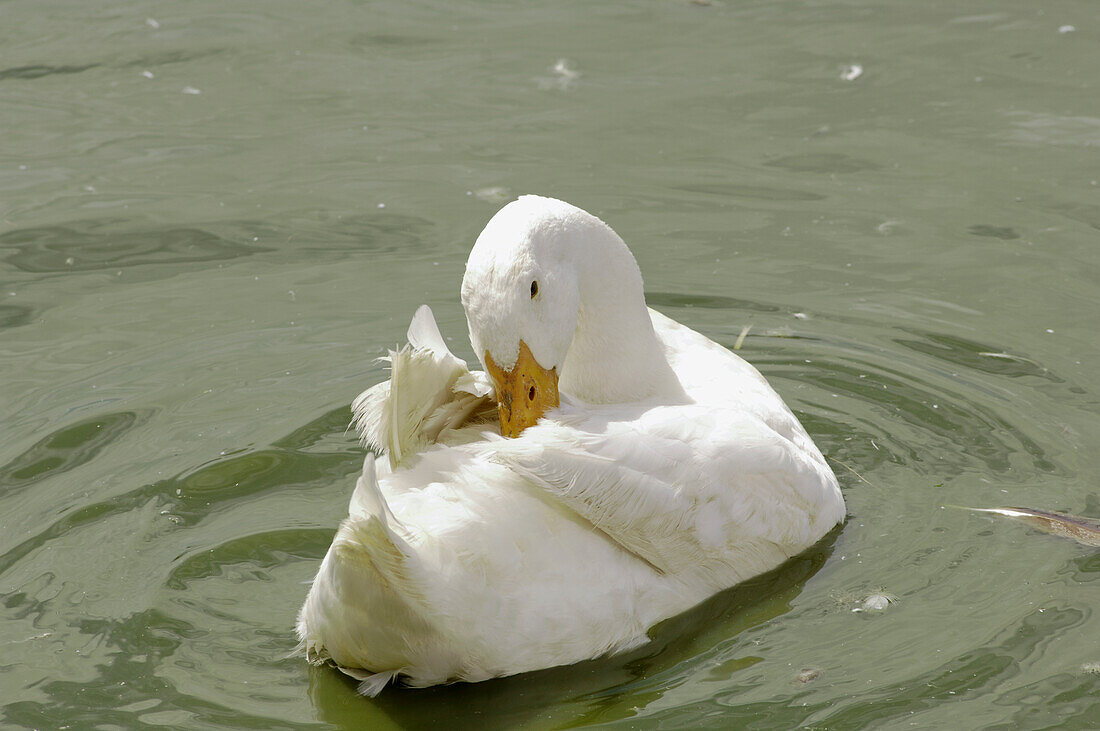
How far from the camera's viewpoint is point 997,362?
19.6ft

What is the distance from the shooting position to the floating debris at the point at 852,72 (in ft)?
30.0

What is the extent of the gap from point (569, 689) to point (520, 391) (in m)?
0.93

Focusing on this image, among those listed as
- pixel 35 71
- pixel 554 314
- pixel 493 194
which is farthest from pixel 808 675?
pixel 35 71

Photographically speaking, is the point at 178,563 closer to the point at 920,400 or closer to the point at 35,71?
the point at 920,400

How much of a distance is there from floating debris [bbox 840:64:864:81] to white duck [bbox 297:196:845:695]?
190 inches

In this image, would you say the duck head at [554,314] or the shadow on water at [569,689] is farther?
the duck head at [554,314]

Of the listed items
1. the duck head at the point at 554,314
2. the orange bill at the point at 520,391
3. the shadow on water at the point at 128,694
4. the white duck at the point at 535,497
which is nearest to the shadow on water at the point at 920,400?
the white duck at the point at 535,497

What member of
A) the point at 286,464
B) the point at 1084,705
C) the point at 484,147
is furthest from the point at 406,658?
the point at 484,147

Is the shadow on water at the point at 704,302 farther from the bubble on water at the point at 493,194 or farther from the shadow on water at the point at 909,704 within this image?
the shadow on water at the point at 909,704

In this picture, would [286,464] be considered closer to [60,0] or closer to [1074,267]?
[1074,267]

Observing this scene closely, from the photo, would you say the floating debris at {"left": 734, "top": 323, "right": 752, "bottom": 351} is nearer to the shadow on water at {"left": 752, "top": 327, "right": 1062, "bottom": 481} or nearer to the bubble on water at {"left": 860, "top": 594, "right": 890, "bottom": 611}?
the shadow on water at {"left": 752, "top": 327, "right": 1062, "bottom": 481}

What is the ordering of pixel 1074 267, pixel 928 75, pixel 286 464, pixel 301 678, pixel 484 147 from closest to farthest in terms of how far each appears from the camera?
pixel 301 678 → pixel 286 464 → pixel 1074 267 → pixel 484 147 → pixel 928 75

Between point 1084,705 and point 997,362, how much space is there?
235 centimetres

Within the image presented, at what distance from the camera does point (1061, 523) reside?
4.79m
